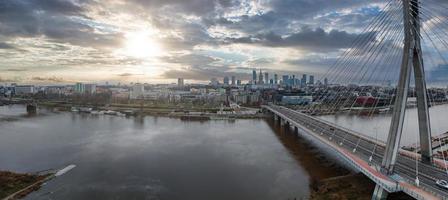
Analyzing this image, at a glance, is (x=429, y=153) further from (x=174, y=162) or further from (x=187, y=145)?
(x=187, y=145)

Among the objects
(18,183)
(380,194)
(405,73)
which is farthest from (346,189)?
(18,183)

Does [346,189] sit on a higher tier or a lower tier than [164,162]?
higher

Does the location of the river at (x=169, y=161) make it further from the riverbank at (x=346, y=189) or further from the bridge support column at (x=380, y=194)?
the bridge support column at (x=380, y=194)

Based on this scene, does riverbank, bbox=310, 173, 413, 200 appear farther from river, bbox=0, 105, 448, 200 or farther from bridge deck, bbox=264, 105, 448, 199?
bridge deck, bbox=264, 105, 448, 199

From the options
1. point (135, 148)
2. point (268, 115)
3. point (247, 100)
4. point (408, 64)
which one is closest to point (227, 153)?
point (135, 148)

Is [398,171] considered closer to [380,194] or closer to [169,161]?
[380,194]

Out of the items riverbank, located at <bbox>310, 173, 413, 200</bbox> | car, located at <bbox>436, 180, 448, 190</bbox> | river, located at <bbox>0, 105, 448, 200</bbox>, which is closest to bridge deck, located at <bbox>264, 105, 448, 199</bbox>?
car, located at <bbox>436, 180, 448, 190</bbox>
